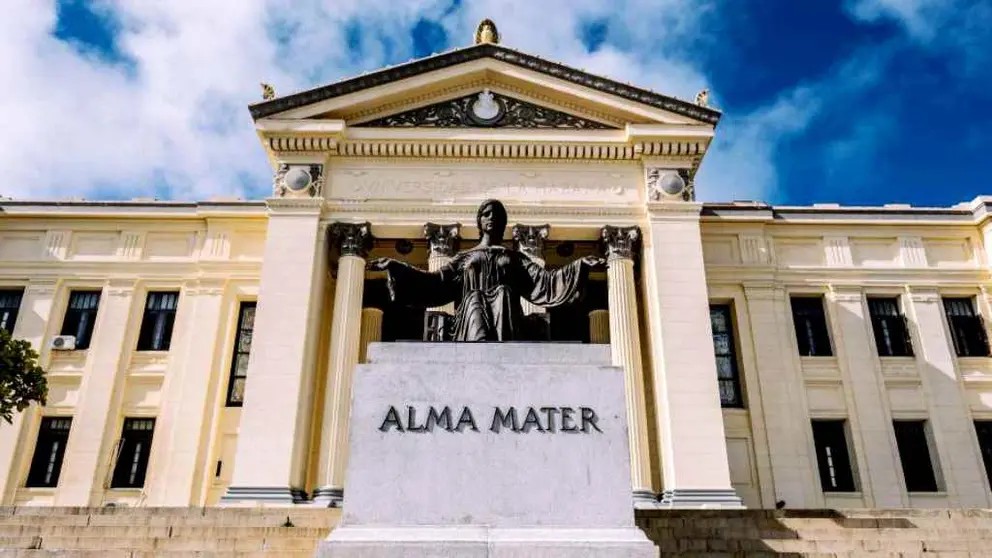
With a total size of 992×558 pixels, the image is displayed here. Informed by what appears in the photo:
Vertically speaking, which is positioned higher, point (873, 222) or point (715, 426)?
point (873, 222)

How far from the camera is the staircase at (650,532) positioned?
36.2ft

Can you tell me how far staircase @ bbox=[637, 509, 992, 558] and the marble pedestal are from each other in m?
3.99

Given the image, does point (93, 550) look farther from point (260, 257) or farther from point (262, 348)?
point (260, 257)

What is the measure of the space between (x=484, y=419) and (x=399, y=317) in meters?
15.0

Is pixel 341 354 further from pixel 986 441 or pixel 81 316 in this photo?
pixel 986 441

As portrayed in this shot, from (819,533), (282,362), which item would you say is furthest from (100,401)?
(819,533)

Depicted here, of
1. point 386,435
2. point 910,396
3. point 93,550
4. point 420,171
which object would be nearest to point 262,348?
point 420,171

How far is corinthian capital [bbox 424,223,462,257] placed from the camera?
21.1 meters

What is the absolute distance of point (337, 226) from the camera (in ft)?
70.0

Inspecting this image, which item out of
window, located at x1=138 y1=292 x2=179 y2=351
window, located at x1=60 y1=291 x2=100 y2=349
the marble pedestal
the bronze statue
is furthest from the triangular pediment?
the marble pedestal

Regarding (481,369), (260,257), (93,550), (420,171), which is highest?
(420,171)

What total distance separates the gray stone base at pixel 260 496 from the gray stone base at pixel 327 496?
1.71ft

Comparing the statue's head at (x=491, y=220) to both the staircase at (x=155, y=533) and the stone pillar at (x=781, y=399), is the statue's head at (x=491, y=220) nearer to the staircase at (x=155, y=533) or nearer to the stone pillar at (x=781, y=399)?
the staircase at (x=155, y=533)

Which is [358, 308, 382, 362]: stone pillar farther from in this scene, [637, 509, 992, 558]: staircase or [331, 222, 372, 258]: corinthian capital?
[637, 509, 992, 558]: staircase
